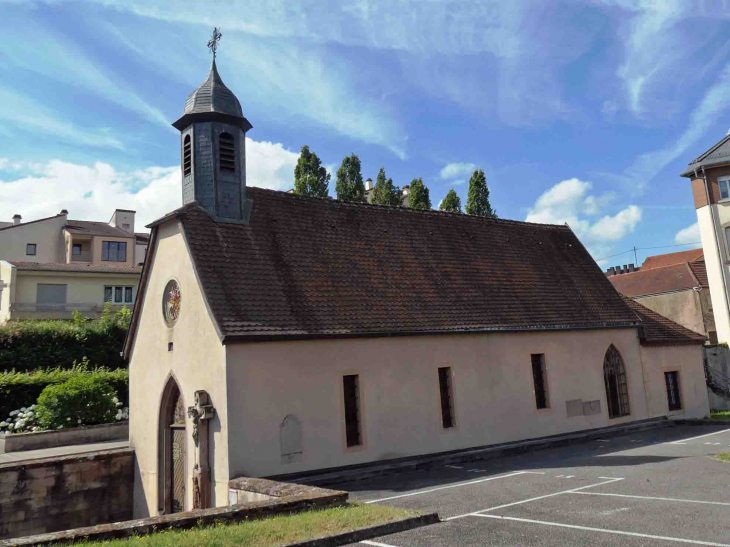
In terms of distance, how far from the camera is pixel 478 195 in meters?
37.3

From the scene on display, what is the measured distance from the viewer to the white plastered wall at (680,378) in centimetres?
2209

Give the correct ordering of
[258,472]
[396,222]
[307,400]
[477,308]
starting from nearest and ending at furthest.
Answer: [258,472] → [307,400] → [477,308] → [396,222]

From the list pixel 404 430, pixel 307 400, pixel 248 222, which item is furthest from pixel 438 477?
pixel 248 222

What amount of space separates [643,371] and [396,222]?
34.8ft

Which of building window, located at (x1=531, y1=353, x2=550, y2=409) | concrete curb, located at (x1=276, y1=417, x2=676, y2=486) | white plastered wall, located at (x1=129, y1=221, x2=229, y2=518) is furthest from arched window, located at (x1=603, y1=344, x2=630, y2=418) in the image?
white plastered wall, located at (x1=129, y1=221, x2=229, y2=518)

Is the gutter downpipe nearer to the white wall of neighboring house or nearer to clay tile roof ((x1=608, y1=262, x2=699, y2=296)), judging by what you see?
clay tile roof ((x1=608, y1=262, x2=699, y2=296))

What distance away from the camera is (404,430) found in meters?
16.1

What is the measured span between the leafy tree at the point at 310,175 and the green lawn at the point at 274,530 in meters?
30.1

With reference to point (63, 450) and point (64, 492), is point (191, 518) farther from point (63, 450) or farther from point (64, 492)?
point (63, 450)

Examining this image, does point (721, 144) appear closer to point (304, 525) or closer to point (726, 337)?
point (726, 337)

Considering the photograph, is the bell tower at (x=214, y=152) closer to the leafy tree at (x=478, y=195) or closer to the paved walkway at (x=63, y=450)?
the paved walkway at (x=63, y=450)

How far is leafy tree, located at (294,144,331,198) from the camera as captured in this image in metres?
38.1

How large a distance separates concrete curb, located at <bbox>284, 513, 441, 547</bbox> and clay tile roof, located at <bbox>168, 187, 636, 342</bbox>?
254 inches

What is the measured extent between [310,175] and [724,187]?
23481 millimetres
